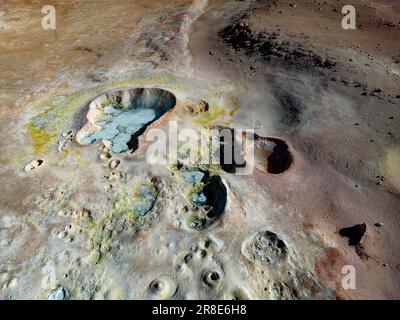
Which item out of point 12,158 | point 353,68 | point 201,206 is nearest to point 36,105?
point 12,158

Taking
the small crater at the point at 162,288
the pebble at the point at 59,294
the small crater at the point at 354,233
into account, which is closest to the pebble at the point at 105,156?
the pebble at the point at 59,294

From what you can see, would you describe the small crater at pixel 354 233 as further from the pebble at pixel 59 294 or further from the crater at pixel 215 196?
the pebble at pixel 59 294

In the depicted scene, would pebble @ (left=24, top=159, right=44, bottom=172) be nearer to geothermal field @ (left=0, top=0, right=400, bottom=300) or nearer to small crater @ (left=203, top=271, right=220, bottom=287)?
geothermal field @ (left=0, top=0, right=400, bottom=300)

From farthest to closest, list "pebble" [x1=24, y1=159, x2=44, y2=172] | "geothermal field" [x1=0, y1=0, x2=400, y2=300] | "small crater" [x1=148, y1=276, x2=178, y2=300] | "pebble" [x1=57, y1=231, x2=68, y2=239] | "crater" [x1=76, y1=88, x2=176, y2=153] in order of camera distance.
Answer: "crater" [x1=76, y1=88, x2=176, y2=153], "pebble" [x1=24, y1=159, x2=44, y2=172], "pebble" [x1=57, y1=231, x2=68, y2=239], "geothermal field" [x1=0, y1=0, x2=400, y2=300], "small crater" [x1=148, y1=276, x2=178, y2=300]

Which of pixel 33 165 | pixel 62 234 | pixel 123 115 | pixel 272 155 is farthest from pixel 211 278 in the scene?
pixel 123 115

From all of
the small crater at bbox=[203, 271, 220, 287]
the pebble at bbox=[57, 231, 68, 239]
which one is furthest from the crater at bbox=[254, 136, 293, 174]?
the pebble at bbox=[57, 231, 68, 239]

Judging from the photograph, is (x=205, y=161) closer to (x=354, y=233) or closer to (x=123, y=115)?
(x=123, y=115)
